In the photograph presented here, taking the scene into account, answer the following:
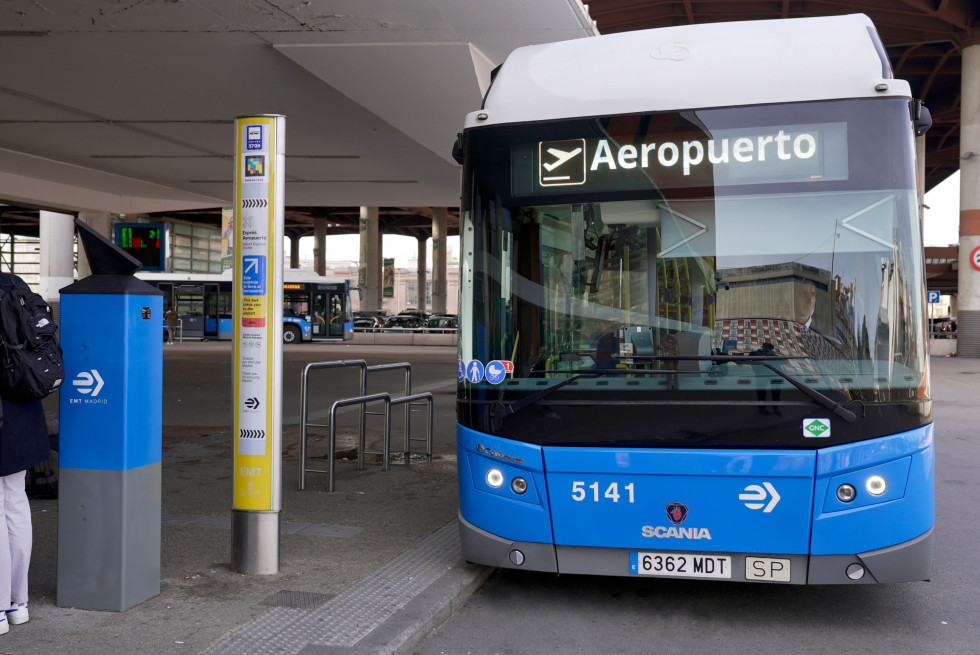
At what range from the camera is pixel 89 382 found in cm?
418

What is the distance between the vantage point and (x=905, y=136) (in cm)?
436

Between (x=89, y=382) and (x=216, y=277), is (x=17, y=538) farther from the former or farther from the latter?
(x=216, y=277)

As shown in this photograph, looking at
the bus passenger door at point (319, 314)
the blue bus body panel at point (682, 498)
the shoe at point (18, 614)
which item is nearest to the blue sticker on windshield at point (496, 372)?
the blue bus body panel at point (682, 498)

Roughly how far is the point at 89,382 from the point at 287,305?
116 ft

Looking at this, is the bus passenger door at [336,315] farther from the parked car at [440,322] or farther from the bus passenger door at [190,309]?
A: the parked car at [440,322]

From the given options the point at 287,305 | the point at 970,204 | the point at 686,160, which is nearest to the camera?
the point at 686,160

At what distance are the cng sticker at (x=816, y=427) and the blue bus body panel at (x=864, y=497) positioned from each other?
85mm

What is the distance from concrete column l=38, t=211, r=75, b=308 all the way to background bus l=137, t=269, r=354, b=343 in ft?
29.3

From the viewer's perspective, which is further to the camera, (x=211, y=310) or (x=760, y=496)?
(x=211, y=310)

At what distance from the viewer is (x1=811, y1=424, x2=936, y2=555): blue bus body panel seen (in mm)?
4238

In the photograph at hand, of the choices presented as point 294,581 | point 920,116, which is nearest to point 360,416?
point 294,581

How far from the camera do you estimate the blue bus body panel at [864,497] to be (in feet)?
13.9

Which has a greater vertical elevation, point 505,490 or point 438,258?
point 438,258

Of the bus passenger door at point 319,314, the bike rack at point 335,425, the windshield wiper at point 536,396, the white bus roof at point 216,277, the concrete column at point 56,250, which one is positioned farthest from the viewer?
the bus passenger door at point 319,314
